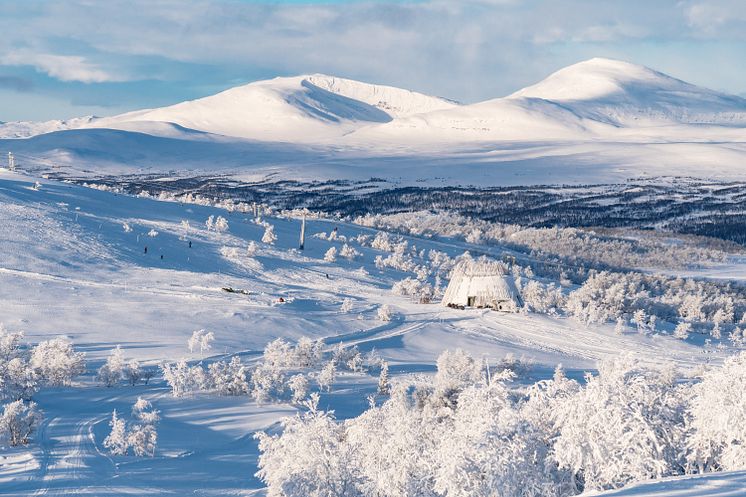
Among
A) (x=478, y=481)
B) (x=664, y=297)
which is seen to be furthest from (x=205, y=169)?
(x=478, y=481)

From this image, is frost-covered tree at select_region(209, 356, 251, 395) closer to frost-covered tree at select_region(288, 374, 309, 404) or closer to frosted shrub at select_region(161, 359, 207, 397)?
frosted shrub at select_region(161, 359, 207, 397)

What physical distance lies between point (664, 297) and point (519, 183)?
102 m

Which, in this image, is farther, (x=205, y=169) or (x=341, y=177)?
(x=205, y=169)

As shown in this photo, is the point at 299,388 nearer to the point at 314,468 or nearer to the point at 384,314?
the point at 314,468

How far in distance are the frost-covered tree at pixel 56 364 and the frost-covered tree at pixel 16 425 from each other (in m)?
4.18

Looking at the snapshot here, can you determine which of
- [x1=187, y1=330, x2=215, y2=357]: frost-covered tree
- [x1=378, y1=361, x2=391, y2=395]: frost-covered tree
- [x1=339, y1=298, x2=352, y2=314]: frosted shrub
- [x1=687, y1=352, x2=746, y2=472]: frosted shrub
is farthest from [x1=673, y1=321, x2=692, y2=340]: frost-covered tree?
[x1=687, y1=352, x2=746, y2=472]: frosted shrub

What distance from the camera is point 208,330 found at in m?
30.9

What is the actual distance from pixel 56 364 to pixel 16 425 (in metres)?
4.90

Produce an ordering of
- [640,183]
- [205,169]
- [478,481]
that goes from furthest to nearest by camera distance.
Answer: [205,169], [640,183], [478,481]

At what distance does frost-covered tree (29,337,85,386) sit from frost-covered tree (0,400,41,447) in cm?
418

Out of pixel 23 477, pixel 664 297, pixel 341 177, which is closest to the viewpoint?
pixel 23 477

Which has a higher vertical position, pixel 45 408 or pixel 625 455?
pixel 625 455

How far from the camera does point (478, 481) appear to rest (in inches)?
515

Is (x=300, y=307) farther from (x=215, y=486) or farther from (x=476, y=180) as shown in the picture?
(x=476, y=180)
